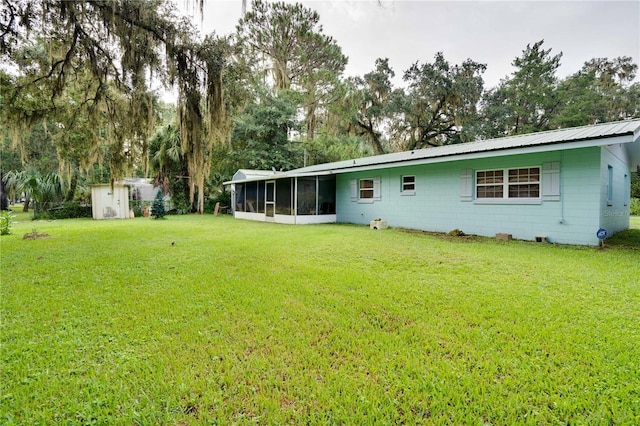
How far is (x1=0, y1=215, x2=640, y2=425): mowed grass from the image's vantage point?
6.16 ft

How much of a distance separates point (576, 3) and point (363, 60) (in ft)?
45.0

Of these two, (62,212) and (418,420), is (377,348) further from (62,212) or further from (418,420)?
(62,212)

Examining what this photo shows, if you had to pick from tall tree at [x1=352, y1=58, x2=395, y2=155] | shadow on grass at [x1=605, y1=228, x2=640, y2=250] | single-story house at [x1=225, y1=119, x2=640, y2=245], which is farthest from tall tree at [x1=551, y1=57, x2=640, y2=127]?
shadow on grass at [x1=605, y1=228, x2=640, y2=250]

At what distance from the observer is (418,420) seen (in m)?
1.78

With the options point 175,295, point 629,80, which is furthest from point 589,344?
point 629,80

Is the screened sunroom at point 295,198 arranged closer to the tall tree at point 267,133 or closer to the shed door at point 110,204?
the tall tree at point 267,133

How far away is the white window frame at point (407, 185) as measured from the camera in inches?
425

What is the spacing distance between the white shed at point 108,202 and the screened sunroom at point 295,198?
22.9 feet

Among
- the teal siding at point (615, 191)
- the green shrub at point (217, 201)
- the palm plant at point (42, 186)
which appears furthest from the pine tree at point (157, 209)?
the teal siding at point (615, 191)

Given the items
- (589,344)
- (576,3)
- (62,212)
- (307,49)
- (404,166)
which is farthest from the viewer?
(307,49)

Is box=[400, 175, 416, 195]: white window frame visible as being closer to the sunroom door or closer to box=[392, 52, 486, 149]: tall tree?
the sunroom door

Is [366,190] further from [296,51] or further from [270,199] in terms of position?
[296,51]

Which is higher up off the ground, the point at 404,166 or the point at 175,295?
the point at 404,166

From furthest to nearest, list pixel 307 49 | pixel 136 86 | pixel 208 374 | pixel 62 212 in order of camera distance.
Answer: pixel 307 49, pixel 62 212, pixel 136 86, pixel 208 374
